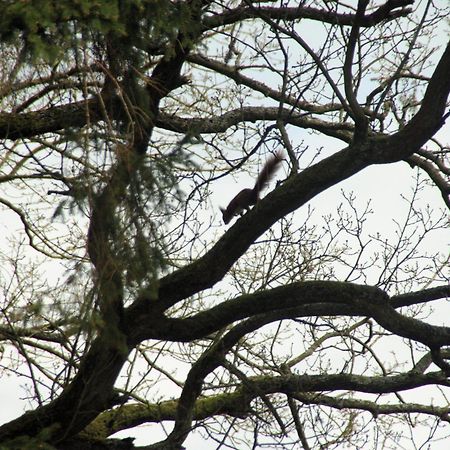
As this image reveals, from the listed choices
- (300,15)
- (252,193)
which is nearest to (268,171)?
(252,193)

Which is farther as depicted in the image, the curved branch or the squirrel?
the squirrel

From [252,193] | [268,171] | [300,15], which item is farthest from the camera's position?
[252,193]

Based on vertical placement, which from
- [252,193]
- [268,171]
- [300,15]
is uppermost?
[300,15]

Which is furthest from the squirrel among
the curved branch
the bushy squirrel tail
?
the curved branch

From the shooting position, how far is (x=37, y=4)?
3.89m

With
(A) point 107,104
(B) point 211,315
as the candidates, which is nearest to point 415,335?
(B) point 211,315

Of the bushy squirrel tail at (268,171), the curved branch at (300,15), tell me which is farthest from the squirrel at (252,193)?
the curved branch at (300,15)

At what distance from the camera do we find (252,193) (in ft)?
23.4

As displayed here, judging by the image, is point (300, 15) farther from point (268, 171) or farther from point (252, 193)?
point (252, 193)

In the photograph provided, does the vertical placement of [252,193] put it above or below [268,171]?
above

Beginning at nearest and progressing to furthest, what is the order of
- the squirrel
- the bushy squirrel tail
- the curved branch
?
1. the curved branch
2. the bushy squirrel tail
3. the squirrel

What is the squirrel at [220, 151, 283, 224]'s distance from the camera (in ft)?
19.9

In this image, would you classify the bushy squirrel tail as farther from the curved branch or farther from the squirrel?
the curved branch

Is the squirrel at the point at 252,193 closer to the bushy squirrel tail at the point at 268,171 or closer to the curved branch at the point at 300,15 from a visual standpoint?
the bushy squirrel tail at the point at 268,171
